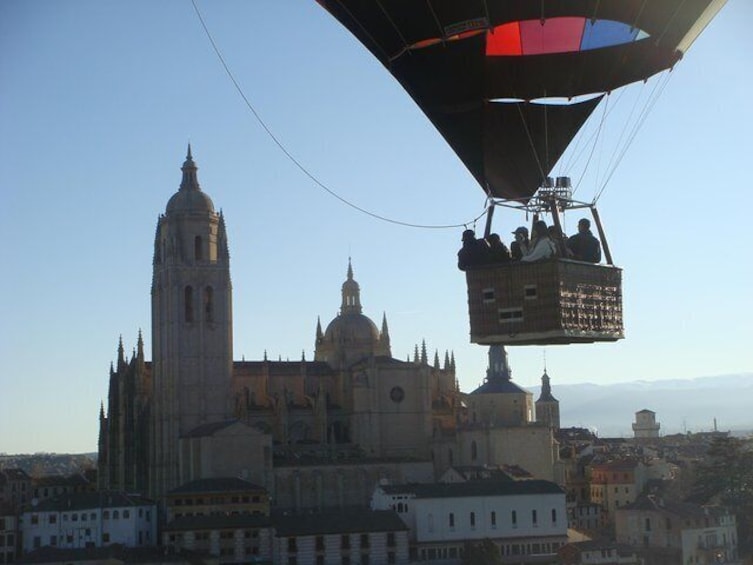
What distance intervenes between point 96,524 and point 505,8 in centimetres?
3712

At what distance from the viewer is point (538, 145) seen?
15625mm

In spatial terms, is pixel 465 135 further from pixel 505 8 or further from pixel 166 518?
pixel 166 518

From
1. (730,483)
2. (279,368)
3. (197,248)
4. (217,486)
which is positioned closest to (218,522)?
(217,486)

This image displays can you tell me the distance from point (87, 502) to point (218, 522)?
5.39 metres

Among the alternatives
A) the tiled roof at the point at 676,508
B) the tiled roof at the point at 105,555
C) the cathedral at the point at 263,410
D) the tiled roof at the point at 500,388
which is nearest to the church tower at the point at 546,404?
the tiled roof at the point at 500,388

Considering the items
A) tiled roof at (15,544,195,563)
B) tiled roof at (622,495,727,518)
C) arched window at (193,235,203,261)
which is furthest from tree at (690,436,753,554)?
tiled roof at (15,544,195,563)

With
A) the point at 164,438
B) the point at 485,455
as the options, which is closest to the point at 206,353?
the point at 164,438

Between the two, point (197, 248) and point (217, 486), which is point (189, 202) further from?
point (217, 486)

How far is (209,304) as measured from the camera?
185 ft

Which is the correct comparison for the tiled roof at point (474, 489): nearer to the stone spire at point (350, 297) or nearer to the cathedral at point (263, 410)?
the cathedral at point (263, 410)

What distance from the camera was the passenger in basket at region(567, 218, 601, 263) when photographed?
1423cm

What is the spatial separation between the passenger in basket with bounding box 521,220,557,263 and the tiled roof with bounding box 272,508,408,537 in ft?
110

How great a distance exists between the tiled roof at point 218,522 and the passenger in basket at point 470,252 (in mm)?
32806

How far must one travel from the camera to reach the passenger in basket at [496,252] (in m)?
14.1
